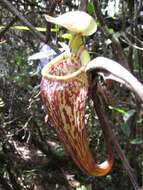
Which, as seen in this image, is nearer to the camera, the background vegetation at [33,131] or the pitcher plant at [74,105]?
the pitcher plant at [74,105]

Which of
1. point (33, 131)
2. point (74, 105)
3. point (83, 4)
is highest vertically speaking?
point (83, 4)

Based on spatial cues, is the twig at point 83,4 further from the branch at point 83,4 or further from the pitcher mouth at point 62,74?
the pitcher mouth at point 62,74

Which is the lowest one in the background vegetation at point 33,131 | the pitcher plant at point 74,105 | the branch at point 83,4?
the background vegetation at point 33,131

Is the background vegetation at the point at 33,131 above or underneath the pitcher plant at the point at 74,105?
underneath

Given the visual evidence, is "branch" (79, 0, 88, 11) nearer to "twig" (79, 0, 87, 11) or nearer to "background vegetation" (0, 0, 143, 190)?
"twig" (79, 0, 87, 11)

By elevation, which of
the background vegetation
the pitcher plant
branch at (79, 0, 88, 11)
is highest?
branch at (79, 0, 88, 11)

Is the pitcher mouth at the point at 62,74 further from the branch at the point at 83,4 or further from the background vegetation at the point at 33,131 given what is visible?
the background vegetation at the point at 33,131

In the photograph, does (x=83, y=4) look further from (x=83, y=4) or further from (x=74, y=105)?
(x=74, y=105)

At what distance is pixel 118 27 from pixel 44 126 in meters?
1.04

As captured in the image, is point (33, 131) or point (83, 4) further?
point (33, 131)

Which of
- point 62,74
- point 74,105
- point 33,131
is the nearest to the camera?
point 74,105

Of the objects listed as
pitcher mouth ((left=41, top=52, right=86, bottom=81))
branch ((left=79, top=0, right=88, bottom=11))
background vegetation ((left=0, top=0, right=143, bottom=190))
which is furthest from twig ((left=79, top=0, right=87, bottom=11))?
background vegetation ((left=0, top=0, right=143, bottom=190))

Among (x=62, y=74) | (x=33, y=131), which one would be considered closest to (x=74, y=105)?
(x=62, y=74)

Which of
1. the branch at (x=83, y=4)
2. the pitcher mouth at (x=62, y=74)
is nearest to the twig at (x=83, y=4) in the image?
the branch at (x=83, y=4)
